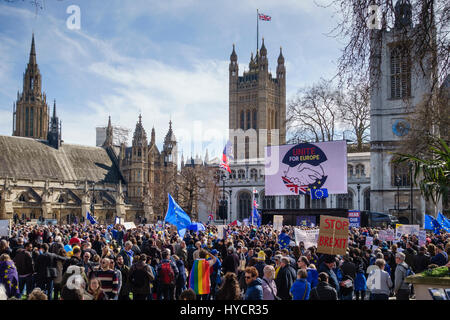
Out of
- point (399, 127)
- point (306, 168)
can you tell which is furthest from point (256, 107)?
point (306, 168)

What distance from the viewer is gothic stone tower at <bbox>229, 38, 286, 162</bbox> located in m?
99.6

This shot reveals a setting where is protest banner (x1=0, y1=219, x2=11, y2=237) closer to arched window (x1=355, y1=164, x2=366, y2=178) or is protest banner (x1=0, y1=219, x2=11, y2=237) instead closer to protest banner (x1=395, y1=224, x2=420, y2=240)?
protest banner (x1=395, y1=224, x2=420, y2=240)

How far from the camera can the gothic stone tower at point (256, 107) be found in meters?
99.6

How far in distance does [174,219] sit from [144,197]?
52.2 m

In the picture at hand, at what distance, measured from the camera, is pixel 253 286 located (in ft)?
24.6

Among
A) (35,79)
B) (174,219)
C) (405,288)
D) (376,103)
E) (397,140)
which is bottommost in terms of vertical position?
(405,288)

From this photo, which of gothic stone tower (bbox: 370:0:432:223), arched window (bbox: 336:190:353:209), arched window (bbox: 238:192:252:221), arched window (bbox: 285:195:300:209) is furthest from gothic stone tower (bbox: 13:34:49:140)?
gothic stone tower (bbox: 370:0:432:223)

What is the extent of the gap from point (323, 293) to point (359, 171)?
53466 millimetres

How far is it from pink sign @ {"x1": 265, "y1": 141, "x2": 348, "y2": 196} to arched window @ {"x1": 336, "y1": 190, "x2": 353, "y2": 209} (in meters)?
28.3

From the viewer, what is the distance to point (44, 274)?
446 inches

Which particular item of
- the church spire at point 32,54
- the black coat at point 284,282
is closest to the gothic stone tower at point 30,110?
the church spire at point 32,54

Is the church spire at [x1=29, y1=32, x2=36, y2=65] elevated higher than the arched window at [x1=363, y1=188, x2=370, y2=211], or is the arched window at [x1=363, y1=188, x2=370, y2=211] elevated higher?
the church spire at [x1=29, y1=32, x2=36, y2=65]
